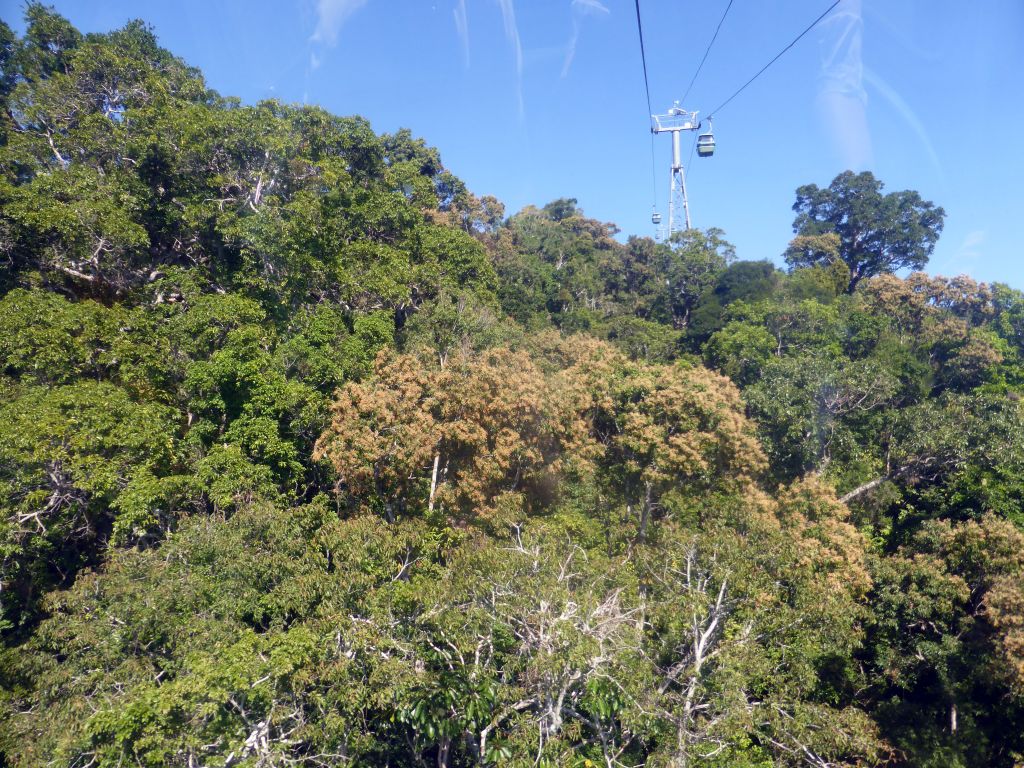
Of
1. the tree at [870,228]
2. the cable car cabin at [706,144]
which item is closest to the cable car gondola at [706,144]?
the cable car cabin at [706,144]

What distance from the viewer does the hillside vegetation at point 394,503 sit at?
26.8 ft

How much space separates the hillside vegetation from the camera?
→ 8180 mm

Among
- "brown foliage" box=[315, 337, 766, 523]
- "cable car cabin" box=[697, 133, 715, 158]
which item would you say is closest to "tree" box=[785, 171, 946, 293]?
"cable car cabin" box=[697, 133, 715, 158]

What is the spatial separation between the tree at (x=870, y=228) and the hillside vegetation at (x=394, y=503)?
18.1 meters

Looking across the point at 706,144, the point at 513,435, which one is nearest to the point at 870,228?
the point at 706,144

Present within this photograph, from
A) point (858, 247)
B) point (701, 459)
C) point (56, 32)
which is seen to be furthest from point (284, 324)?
point (858, 247)

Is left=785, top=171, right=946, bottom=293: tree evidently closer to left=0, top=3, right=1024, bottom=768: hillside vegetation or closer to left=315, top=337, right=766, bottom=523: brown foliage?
left=0, top=3, right=1024, bottom=768: hillside vegetation

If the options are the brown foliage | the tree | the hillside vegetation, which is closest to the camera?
the hillside vegetation

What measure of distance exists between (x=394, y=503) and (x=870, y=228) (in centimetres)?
3811

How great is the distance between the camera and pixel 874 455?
55.0 feet

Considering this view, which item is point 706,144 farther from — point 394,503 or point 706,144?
point 394,503

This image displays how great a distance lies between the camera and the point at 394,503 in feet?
43.1

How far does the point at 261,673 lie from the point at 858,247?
140 ft

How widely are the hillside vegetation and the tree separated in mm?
18113
